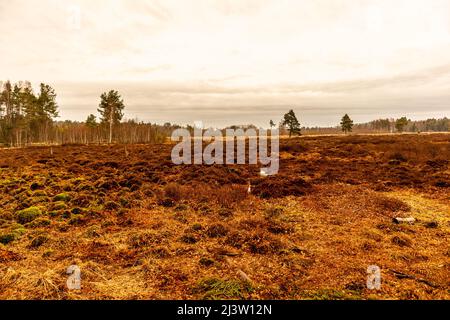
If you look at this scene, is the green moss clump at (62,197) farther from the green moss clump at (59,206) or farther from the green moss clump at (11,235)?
the green moss clump at (11,235)

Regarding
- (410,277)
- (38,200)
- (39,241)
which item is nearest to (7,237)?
(39,241)

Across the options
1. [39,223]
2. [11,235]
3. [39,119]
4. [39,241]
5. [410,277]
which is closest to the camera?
[410,277]

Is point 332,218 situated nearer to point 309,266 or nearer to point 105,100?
point 309,266

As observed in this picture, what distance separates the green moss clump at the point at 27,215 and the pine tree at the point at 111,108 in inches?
1456

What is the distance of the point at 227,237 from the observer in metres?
8.78

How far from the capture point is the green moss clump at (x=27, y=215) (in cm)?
1044

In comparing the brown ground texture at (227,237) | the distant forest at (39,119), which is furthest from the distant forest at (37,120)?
the brown ground texture at (227,237)

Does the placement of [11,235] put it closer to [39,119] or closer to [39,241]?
[39,241]

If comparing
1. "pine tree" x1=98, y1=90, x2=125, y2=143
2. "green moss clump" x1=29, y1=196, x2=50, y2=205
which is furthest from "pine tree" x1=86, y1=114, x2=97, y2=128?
"green moss clump" x1=29, y1=196, x2=50, y2=205

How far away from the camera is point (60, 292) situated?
5.75m

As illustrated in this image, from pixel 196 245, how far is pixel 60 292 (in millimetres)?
3719

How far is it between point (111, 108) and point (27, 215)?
39.4 meters

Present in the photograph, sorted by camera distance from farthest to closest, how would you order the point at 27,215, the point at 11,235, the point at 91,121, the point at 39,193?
the point at 91,121 < the point at 39,193 < the point at 27,215 < the point at 11,235

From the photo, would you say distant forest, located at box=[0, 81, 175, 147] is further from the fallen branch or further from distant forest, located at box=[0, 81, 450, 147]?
the fallen branch
